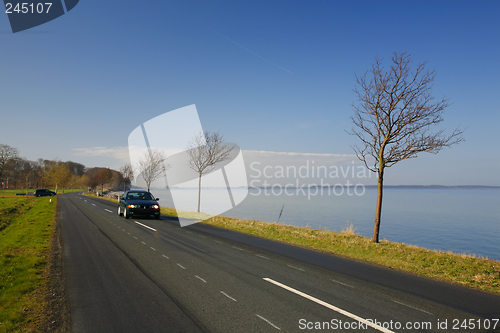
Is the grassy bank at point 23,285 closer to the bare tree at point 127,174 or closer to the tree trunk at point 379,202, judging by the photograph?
the tree trunk at point 379,202

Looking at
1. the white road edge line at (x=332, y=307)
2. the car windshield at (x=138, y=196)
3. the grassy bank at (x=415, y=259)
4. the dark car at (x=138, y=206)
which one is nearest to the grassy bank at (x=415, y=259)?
the grassy bank at (x=415, y=259)

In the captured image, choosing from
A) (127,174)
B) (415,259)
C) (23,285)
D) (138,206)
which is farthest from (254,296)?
(127,174)

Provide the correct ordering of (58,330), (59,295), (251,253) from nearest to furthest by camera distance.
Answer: (58,330)
(59,295)
(251,253)

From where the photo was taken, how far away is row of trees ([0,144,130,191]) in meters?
60.2

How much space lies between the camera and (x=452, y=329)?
4199 mm

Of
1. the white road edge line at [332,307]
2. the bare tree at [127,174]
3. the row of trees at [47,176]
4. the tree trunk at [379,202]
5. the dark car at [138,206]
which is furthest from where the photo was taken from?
the row of trees at [47,176]

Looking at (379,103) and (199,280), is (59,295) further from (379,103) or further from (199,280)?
(379,103)

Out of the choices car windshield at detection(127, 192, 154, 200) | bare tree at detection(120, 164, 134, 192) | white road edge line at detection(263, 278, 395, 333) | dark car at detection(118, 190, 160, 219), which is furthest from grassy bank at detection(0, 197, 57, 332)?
bare tree at detection(120, 164, 134, 192)

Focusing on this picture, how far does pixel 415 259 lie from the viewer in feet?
29.7

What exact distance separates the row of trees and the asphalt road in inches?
1832

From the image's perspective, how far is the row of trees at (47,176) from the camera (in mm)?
60247

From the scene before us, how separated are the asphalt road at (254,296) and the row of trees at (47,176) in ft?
153

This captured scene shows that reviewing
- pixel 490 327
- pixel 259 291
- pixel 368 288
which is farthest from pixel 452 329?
pixel 259 291

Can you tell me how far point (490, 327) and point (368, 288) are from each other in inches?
81.8
